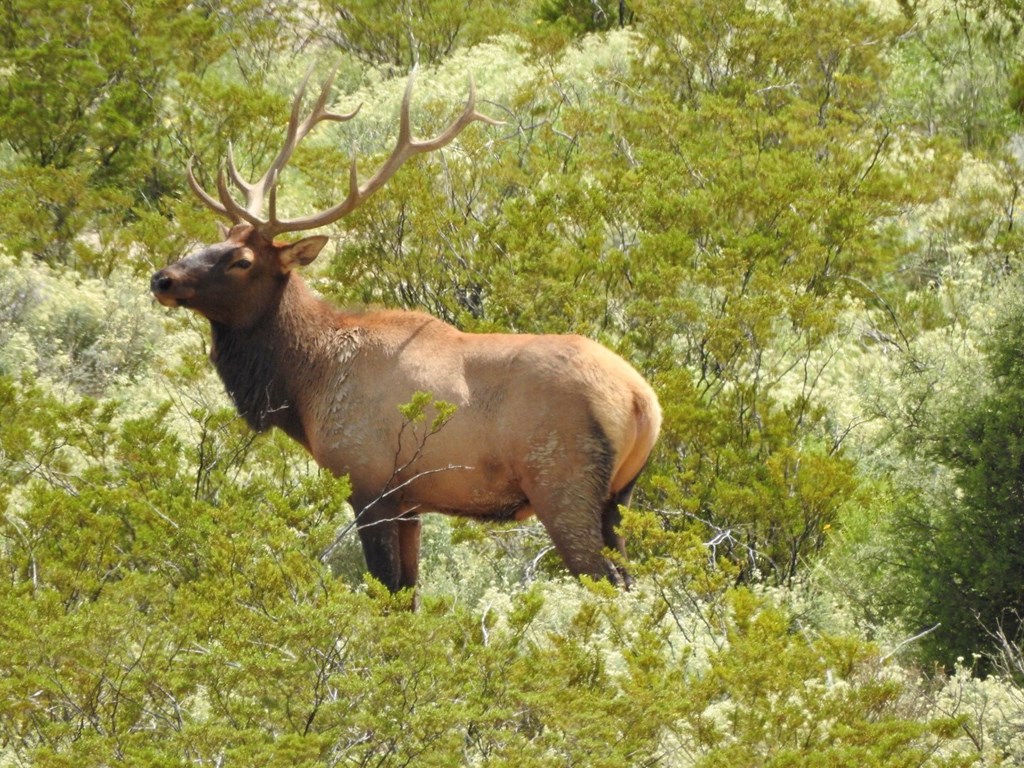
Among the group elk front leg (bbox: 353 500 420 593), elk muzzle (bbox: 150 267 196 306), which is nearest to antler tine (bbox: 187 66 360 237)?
elk muzzle (bbox: 150 267 196 306)

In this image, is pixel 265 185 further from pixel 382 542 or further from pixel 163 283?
pixel 382 542

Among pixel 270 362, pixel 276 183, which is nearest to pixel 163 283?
pixel 270 362

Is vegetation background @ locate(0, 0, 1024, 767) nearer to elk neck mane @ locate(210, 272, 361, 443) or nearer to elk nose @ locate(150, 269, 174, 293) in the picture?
elk neck mane @ locate(210, 272, 361, 443)

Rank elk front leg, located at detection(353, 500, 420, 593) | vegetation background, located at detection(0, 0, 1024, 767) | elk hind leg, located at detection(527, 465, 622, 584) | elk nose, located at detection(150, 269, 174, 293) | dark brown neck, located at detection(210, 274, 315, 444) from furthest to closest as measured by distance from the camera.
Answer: dark brown neck, located at detection(210, 274, 315, 444)
elk nose, located at detection(150, 269, 174, 293)
elk front leg, located at detection(353, 500, 420, 593)
elk hind leg, located at detection(527, 465, 622, 584)
vegetation background, located at detection(0, 0, 1024, 767)

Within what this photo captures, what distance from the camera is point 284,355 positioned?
914 cm

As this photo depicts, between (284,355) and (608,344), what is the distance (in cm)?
256

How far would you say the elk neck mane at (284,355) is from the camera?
355 inches

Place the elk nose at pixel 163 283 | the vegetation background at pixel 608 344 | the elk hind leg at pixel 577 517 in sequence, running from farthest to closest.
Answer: the elk nose at pixel 163 283, the elk hind leg at pixel 577 517, the vegetation background at pixel 608 344

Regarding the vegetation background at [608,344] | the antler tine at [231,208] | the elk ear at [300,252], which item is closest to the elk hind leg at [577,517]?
the vegetation background at [608,344]

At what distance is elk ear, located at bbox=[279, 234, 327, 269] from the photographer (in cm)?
927

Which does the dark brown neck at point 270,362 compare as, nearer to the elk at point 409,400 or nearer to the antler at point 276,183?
the elk at point 409,400

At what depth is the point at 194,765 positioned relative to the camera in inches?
223

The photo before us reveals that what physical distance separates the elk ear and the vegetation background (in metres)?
0.86

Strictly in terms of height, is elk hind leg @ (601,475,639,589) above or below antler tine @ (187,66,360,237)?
below
